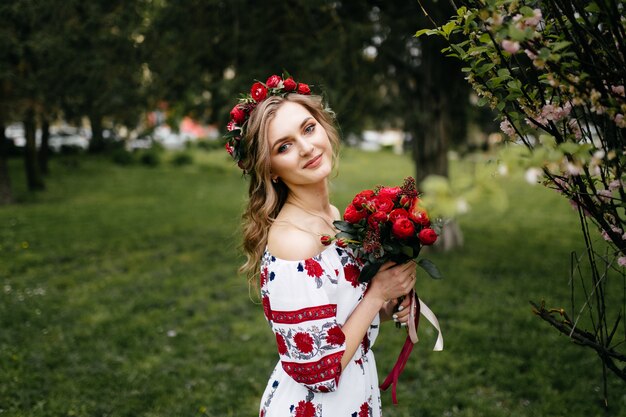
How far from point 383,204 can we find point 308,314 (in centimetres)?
46

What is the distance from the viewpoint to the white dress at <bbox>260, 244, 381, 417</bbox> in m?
1.78

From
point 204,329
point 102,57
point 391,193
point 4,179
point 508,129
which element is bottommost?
point 204,329

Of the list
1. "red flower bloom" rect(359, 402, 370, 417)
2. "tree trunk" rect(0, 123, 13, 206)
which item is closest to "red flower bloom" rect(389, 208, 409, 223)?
"red flower bloom" rect(359, 402, 370, 417)

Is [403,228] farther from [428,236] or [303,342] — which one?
[303,342]

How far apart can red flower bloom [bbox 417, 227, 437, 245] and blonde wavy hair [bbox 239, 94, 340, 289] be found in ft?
2.11

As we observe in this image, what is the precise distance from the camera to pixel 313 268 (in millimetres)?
1827

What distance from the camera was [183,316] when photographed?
578 cm

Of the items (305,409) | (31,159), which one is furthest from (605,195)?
(31,159)

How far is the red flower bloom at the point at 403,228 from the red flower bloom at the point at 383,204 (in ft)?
0.29

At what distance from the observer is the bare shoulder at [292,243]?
6.14 feet

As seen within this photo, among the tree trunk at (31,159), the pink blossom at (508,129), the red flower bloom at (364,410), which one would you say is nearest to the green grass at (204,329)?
the pink blossom at (508,129)

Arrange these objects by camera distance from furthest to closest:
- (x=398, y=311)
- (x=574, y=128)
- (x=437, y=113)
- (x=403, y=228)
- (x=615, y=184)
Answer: (x=437, y=113)
(x=398, y=311)
(x=403, y=228)
(x=574, y=128)
(x=615, y=184)

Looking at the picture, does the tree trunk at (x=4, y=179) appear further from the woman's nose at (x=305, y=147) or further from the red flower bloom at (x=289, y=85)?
the woman's nose at (x=305, y=147)

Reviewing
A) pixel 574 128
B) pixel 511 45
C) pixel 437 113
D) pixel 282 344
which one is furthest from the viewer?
pixel 437 113
